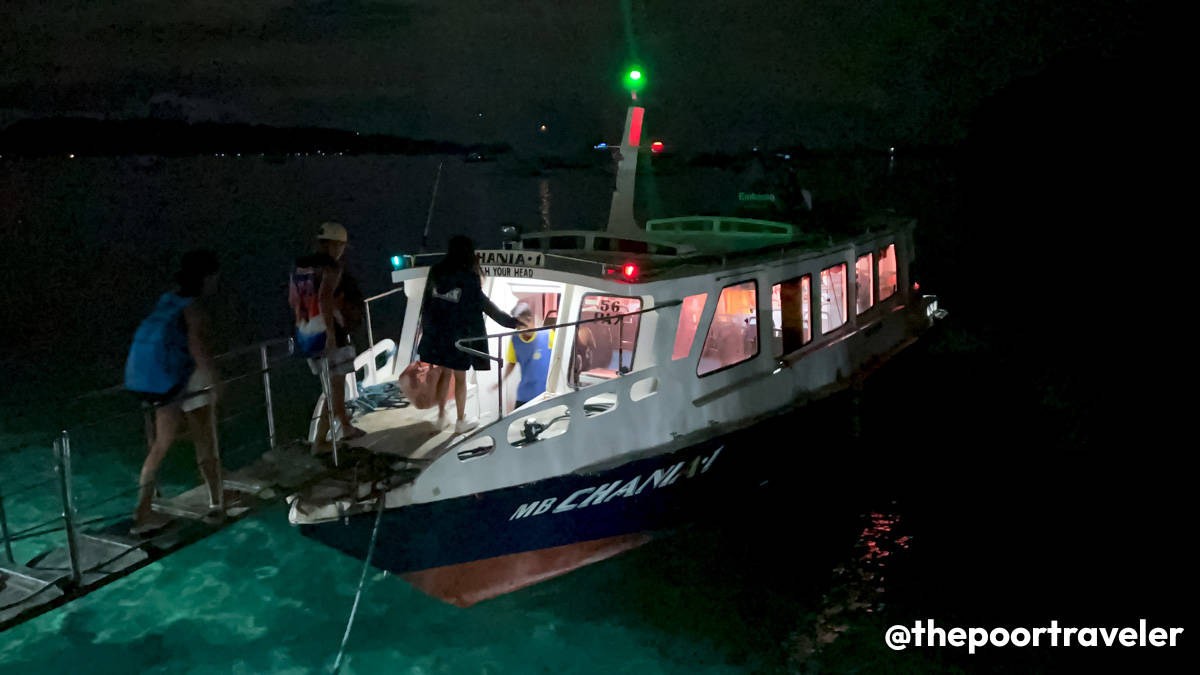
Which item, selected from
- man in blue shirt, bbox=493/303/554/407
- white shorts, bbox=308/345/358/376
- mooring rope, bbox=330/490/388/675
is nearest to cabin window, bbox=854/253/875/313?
man in blue shirt, bbox=493/303/554/407

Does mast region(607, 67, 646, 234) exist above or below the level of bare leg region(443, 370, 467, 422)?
above

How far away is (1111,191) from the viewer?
68.1m

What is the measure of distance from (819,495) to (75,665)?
8.16 m

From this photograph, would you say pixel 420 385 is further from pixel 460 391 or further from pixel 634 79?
pixel 634 79

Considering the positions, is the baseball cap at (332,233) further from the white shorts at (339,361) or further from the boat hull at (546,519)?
the boat hull at (546,519)

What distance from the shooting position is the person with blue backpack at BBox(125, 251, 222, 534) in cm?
600

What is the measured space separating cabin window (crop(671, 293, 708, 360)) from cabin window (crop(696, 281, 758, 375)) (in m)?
0.64

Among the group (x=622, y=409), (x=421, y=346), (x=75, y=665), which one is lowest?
(x=75, y=665)

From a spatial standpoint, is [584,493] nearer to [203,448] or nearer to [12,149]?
[203,448]

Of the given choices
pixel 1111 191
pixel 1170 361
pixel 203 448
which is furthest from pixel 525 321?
pixel 1111 191

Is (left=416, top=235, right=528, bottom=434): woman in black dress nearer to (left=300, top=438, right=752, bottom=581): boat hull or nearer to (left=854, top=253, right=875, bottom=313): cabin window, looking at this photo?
(left=300, top=438, right=752, bottom=581): boat hull

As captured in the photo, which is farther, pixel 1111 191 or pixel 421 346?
pixel 1111 191

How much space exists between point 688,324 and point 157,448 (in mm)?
4663

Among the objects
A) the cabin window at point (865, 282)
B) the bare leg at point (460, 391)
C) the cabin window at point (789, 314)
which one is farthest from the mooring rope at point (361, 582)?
the cabin window at point (865, 282)
